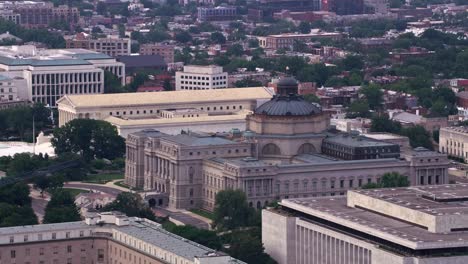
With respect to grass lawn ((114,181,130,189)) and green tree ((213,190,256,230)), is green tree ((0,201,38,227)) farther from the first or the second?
grass lawn ((114,181,130,189))

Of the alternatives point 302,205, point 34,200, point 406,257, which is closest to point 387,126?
point 34,200

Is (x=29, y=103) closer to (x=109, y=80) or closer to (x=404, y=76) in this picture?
(x=109, y=80)

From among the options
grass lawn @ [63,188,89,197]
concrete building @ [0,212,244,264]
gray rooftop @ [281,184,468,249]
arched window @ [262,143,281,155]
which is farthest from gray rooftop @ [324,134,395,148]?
concrete building @ [0,212,244,264]

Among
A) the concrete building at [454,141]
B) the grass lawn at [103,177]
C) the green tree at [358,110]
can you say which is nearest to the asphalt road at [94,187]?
the grass lawn at [103,177]

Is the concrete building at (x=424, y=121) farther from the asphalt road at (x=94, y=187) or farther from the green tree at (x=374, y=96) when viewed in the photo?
the asphalt road at (x=94, y=187)

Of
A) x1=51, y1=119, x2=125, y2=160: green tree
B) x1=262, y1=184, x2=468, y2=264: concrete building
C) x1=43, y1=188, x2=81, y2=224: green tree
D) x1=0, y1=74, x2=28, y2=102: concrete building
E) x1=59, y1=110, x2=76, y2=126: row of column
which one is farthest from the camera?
x1=0, y1=74, x2=28, y2=102: concrete building

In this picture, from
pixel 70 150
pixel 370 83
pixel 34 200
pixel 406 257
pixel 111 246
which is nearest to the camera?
pixel 406 257
